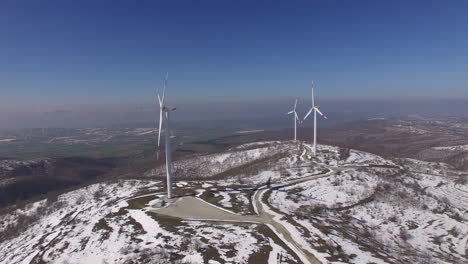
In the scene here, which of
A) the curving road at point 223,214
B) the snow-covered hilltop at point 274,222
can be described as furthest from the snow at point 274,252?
the curving road at point 223,214

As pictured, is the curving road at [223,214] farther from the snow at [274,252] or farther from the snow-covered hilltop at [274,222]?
the snow at [274,252]

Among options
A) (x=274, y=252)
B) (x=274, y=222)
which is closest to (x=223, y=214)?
(x=274, y=222)

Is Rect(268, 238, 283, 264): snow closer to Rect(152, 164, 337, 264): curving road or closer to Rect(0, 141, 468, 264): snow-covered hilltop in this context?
Rect(0, 141, 468, 264): snow-covered hilltop

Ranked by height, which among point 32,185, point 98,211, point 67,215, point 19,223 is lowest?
point 32,185

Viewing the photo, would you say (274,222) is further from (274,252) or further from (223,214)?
(274,252)

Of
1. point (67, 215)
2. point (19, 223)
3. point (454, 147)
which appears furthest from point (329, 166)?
point (454, 147)

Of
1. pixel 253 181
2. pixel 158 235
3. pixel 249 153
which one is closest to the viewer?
pixel 158 235

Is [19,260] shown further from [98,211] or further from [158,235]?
[158,235]

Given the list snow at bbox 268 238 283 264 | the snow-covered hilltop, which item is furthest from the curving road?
snow at bbox 268 238 283 264
